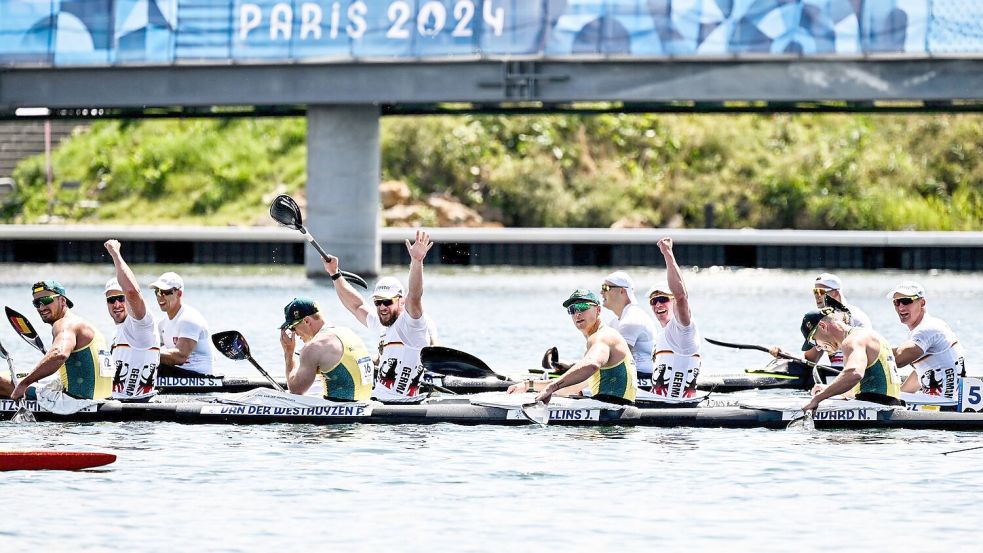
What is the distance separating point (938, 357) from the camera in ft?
54.1

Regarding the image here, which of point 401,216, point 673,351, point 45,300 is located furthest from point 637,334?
point 401,216

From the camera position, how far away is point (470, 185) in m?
51.0

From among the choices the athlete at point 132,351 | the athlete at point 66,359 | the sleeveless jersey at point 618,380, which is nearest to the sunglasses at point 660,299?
the sleeveless jersey at point 618,380

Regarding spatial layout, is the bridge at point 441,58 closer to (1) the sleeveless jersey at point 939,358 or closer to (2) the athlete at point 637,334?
(2) the athlete at point 637,334

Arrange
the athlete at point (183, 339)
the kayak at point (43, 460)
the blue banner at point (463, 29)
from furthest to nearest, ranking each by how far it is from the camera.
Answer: the blue banner at point (463, 29)
the athlete at point (183, 339)
the kayak at point (43, 460)

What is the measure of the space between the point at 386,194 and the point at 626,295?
33.1m

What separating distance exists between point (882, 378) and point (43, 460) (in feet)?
25.0

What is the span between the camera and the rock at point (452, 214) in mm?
48625

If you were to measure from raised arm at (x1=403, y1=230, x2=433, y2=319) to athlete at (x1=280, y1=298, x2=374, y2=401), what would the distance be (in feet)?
1.94

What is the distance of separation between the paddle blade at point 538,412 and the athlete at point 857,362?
2.42 meters

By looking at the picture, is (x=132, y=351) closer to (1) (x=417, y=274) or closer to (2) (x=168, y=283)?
(2) (x=168, y=283)

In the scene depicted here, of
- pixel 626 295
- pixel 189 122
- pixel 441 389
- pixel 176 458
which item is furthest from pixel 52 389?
pixel 189 122

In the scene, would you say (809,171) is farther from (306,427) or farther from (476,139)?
(306,427)

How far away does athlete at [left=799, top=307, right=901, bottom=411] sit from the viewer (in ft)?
51.0
